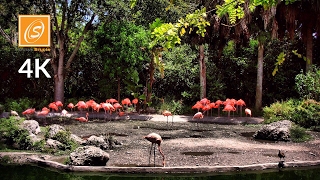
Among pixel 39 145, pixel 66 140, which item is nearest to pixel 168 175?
pixel 66 140

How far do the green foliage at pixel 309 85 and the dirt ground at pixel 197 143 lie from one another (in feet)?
7.04

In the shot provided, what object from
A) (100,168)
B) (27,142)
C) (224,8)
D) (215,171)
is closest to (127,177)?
(100,168)

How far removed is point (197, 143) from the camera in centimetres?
1097

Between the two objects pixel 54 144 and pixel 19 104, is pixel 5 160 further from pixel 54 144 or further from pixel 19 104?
→ pixel 19 104

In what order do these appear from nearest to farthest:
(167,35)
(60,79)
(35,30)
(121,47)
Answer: (167,35)
(35,30)
(121,47)
(60,79)

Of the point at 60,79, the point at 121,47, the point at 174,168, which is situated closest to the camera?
the point at 174,168

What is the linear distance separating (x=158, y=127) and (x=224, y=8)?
1253cm

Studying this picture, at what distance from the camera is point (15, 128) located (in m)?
10.1

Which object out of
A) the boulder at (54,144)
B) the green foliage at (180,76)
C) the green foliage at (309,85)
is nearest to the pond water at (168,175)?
the boulder at (54,144)

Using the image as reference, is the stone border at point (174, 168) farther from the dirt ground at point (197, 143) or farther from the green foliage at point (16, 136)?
the green foliage at point (16, 136)

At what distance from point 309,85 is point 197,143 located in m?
7.22

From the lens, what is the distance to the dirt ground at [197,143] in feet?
28.8

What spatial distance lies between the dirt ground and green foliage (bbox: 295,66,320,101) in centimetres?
215

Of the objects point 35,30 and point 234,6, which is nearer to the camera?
point 234,6
